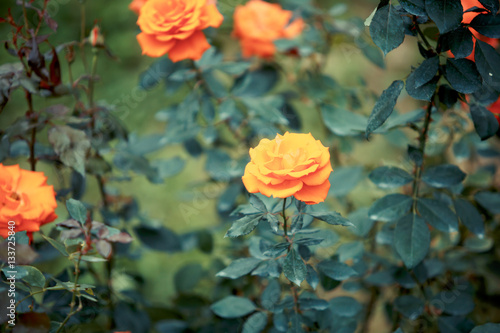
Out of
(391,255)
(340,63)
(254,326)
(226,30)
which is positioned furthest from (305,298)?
(340,63)

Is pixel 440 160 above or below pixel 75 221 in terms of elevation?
below

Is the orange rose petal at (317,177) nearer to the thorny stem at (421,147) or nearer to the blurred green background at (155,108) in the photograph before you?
the thorny stem at (421,147)

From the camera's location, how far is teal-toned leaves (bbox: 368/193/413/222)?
78 centimetres

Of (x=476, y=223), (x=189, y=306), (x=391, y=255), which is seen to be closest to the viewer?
(x=476, y=223)

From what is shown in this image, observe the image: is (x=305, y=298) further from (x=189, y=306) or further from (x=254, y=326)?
(x=189, y=306)

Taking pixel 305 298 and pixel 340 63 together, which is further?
pixel 340 63

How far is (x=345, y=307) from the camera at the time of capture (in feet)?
2.80

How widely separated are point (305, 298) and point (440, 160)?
647mm

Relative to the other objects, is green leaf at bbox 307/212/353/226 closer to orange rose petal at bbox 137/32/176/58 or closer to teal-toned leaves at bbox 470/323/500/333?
teal-toned leaves at bbox 470/323/500/333

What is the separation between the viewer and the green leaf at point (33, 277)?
2.13 ft

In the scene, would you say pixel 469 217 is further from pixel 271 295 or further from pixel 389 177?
pixel 271 295

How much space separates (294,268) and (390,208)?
0.27 m

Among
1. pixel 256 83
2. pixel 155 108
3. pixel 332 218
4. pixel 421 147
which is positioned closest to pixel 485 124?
pixel 421 147

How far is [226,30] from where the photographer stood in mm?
1330
